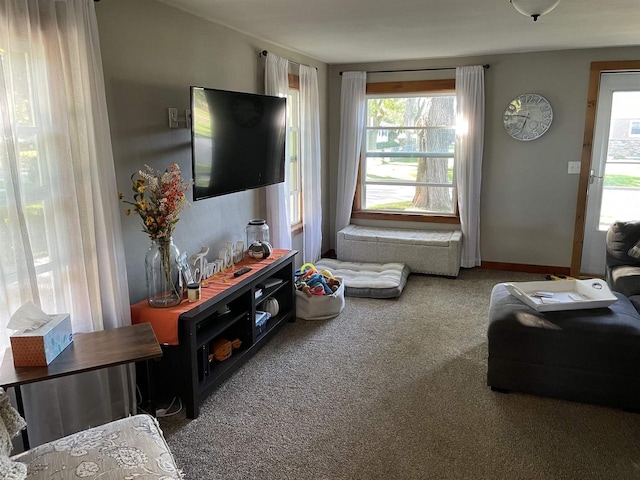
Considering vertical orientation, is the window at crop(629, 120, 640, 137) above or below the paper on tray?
above

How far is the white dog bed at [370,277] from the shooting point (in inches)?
174

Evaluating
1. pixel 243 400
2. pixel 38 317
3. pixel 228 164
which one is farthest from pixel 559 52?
pixel 38 317

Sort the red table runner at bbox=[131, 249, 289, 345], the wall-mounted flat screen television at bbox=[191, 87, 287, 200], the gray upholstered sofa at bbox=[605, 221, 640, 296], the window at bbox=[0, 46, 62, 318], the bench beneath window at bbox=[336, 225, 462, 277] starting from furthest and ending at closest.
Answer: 1. the bench beneath window at bbox=[336, 225, 462, 277]
2. the gray upholstered sofa at bbox=[605, 221, 640, 296]
3. the wall-mounted flat screen television at bbox=[191, 87, 287, 200]
4. the red table runner at bbox=[131, 249, 289, 345]
5. the window at bbox=[0, 46, 62, 318]

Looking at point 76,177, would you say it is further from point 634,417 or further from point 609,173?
point 609,173

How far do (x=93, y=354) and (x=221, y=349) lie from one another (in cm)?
111

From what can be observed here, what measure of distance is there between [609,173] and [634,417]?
119 inches

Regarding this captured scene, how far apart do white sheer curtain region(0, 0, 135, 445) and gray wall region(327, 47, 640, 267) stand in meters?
3.82

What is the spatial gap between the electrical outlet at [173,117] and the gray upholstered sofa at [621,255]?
318 centimetres

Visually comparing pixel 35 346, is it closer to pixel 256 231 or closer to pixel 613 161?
pixel 256 231

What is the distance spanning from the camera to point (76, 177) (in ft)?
7.27

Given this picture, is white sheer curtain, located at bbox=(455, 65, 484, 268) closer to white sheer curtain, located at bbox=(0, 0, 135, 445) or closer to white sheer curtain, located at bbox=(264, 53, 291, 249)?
white sheer curtain, located at bbox=(264, 53, 291, 249)

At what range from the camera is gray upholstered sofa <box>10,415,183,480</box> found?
1545mm

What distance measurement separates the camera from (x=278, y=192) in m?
4.16

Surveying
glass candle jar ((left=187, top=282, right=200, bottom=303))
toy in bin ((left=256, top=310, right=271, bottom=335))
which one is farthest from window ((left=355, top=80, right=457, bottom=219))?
glass candle jar ((left=187, top=282, right=200, bottom=303))
